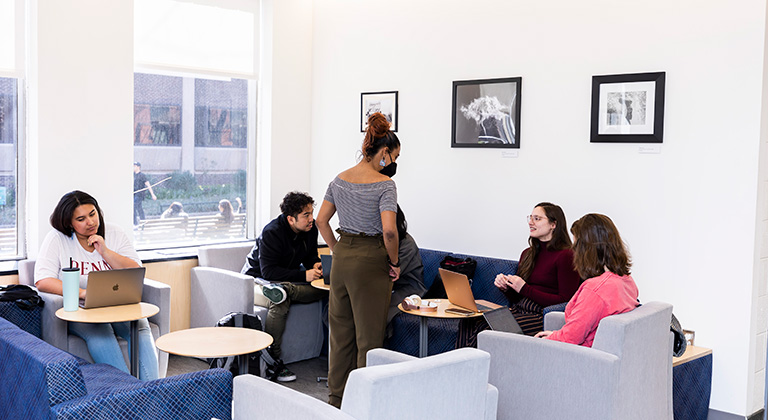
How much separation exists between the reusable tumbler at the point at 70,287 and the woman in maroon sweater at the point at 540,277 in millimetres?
2217

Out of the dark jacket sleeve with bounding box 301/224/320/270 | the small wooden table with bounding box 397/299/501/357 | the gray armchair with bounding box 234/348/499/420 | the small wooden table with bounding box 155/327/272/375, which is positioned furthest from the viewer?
the dark jacket sleeve with bounding box 301/224/320/270

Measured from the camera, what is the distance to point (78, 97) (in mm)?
5309

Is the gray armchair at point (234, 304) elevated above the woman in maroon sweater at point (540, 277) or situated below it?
below

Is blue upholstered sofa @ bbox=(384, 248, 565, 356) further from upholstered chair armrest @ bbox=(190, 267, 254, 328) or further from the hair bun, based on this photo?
the hair bun

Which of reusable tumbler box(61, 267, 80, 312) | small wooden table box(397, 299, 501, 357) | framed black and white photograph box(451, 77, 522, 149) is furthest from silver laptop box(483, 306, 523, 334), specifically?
reusable tumbler box(61, 267, 80, 312)

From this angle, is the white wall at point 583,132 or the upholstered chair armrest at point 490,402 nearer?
the upholstered chair armrest at point 490,402

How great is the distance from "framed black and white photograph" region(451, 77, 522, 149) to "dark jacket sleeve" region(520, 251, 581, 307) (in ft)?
3.54

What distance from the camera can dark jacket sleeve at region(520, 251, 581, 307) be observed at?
14.8ft

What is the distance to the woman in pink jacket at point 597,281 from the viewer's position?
11.3 feet

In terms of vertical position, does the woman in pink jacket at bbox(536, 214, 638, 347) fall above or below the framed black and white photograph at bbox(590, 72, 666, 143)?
below

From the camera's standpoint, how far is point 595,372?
325cm

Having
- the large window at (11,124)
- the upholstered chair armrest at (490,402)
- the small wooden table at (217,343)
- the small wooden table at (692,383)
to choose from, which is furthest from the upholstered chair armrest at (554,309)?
the large window at (11,124)

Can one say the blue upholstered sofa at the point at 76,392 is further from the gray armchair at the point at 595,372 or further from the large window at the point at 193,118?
the large window at the point at 193,118

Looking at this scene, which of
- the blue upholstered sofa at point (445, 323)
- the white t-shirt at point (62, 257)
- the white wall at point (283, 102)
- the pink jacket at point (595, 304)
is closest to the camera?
the pink jacket at point (595, 304)
